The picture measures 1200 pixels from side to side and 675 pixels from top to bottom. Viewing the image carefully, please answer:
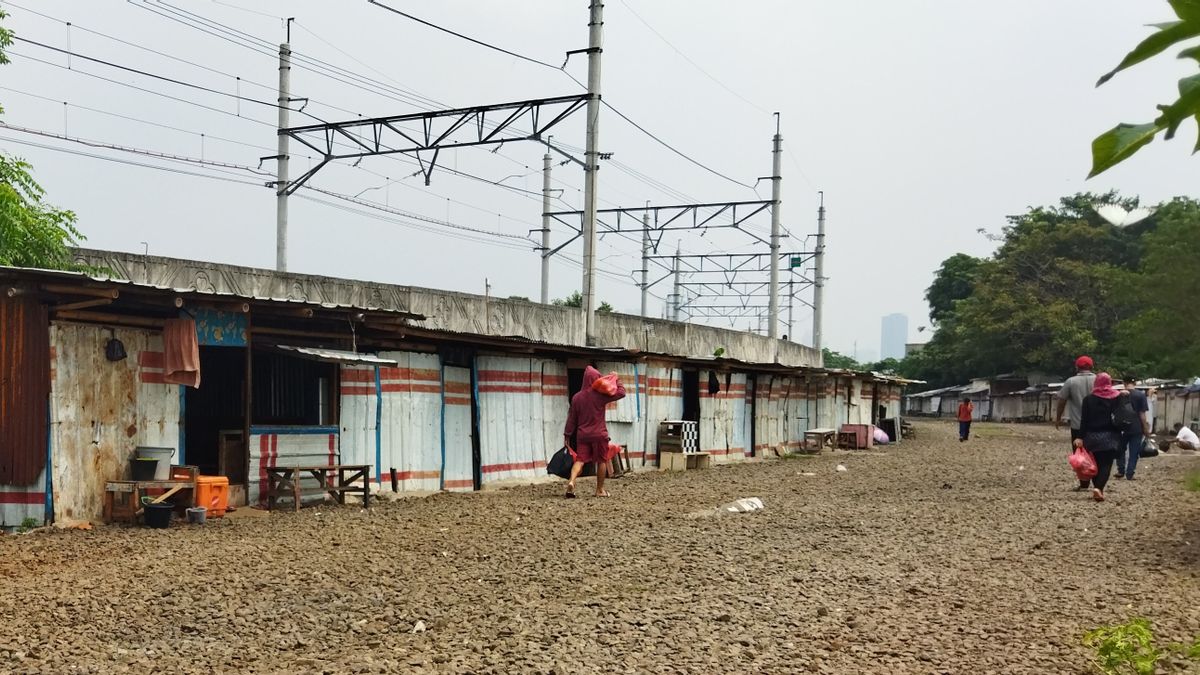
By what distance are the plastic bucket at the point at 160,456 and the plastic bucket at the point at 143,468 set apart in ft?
0.21

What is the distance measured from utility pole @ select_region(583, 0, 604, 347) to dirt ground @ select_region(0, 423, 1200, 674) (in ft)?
24.5

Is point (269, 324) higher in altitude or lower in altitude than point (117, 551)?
higher

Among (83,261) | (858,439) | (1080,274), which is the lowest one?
(858,439)

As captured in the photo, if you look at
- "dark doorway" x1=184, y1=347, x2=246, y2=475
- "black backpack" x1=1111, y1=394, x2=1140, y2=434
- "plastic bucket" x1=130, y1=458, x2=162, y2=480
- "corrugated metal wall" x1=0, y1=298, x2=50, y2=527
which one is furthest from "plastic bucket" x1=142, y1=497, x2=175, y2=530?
"black backpack" x1=1111, y1=394, x2=1140, y2=434

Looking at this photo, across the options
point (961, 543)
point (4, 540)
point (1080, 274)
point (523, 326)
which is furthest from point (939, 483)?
point (1080, 274)

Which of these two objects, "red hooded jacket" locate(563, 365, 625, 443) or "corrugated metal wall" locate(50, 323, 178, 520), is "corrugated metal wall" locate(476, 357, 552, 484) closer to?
"red hooded jacket" locate(563, 365, 625, 443)

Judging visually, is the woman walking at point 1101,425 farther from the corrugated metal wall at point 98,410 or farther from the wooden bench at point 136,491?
the corrugated metal wall at point 98,410

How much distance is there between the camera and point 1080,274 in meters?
50.0

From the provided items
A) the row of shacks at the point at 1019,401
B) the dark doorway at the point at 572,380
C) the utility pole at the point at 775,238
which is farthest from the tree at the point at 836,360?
the dark doorway at the point at 572,380

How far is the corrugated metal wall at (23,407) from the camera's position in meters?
9.91

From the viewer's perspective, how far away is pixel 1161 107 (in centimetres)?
141

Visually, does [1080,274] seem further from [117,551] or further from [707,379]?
[117,551]

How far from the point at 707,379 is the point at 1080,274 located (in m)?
35.0

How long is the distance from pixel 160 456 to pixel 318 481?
232 cm
